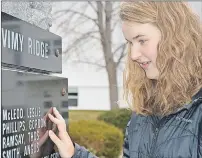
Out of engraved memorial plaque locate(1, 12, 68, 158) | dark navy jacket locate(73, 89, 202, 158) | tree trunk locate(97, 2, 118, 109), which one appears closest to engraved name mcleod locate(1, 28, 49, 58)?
engraved memorial plaque locate(1, 12, 68, 158)

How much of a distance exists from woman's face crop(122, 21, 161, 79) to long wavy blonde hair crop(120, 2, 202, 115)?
0.02m

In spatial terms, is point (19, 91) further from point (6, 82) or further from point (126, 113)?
point (126, 113)

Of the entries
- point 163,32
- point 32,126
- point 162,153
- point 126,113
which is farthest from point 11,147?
point 126,113

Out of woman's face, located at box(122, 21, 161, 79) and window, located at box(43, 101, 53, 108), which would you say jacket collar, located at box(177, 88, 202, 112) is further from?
window, located at box(43, 101, 53, 108)

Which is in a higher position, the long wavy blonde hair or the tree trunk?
the tree trunk

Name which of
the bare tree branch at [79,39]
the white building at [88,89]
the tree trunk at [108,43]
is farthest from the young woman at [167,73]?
the white building at [88,89]

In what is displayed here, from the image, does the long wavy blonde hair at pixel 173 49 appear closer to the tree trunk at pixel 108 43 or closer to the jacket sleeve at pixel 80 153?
the jacket sleeve at pixel 80 153

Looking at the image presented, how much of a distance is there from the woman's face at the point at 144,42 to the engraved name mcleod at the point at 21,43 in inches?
13.1

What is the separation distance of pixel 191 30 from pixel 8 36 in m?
0.72

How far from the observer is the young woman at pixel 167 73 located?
6.35ft

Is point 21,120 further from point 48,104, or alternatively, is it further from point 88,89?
point 88,89

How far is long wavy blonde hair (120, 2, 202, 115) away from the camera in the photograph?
1981 millimetres

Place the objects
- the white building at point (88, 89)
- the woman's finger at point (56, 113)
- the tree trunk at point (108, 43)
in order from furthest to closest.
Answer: the white building at point (88, 89), the tree trunk at point (108, 43), the woman's finger at point (56, 113)

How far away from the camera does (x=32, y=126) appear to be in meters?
1.92
